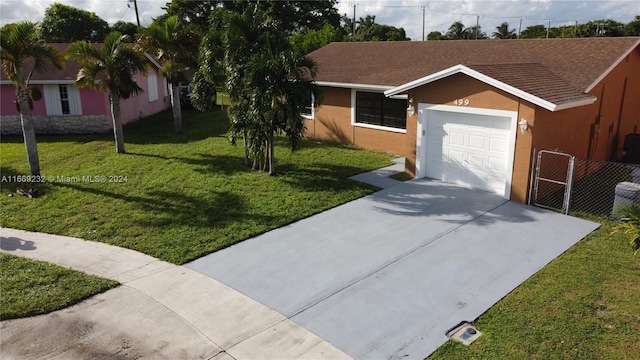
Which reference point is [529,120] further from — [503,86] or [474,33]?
[474,33]

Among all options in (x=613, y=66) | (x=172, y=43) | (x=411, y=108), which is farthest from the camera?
(x=172, y=43)

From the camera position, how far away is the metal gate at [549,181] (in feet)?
Result: 36.4

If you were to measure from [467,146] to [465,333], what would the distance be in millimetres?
7095

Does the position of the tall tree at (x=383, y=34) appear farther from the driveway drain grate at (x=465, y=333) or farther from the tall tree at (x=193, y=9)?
the driveway drain grate at (x=465, y=333)

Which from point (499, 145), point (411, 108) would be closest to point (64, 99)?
point (411, 108)

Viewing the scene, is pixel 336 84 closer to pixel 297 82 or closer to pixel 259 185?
pixel 297 82

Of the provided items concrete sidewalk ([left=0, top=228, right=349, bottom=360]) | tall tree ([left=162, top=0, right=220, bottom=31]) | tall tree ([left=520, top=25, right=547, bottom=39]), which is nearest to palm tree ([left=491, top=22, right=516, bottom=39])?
tall tree ([left=520, top=25, right=547, bottom=39])

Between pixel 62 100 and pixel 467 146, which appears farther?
pixel 62 100

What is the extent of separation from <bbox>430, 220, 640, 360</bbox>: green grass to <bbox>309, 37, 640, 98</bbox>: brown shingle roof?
15.4 feet

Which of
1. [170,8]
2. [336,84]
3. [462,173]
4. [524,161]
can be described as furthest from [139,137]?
[170,8]

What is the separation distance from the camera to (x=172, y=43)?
19.5 metres

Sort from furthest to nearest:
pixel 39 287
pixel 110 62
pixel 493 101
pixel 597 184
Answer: pixel 110 62
pixel 597 184
pixel 493 101
pixel 39 287

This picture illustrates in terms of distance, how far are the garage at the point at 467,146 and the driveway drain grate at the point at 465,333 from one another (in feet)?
19.8

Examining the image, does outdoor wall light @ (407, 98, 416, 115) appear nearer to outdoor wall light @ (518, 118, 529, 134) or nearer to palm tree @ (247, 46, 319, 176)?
palm tree @ (247, 46, 319, 176)
